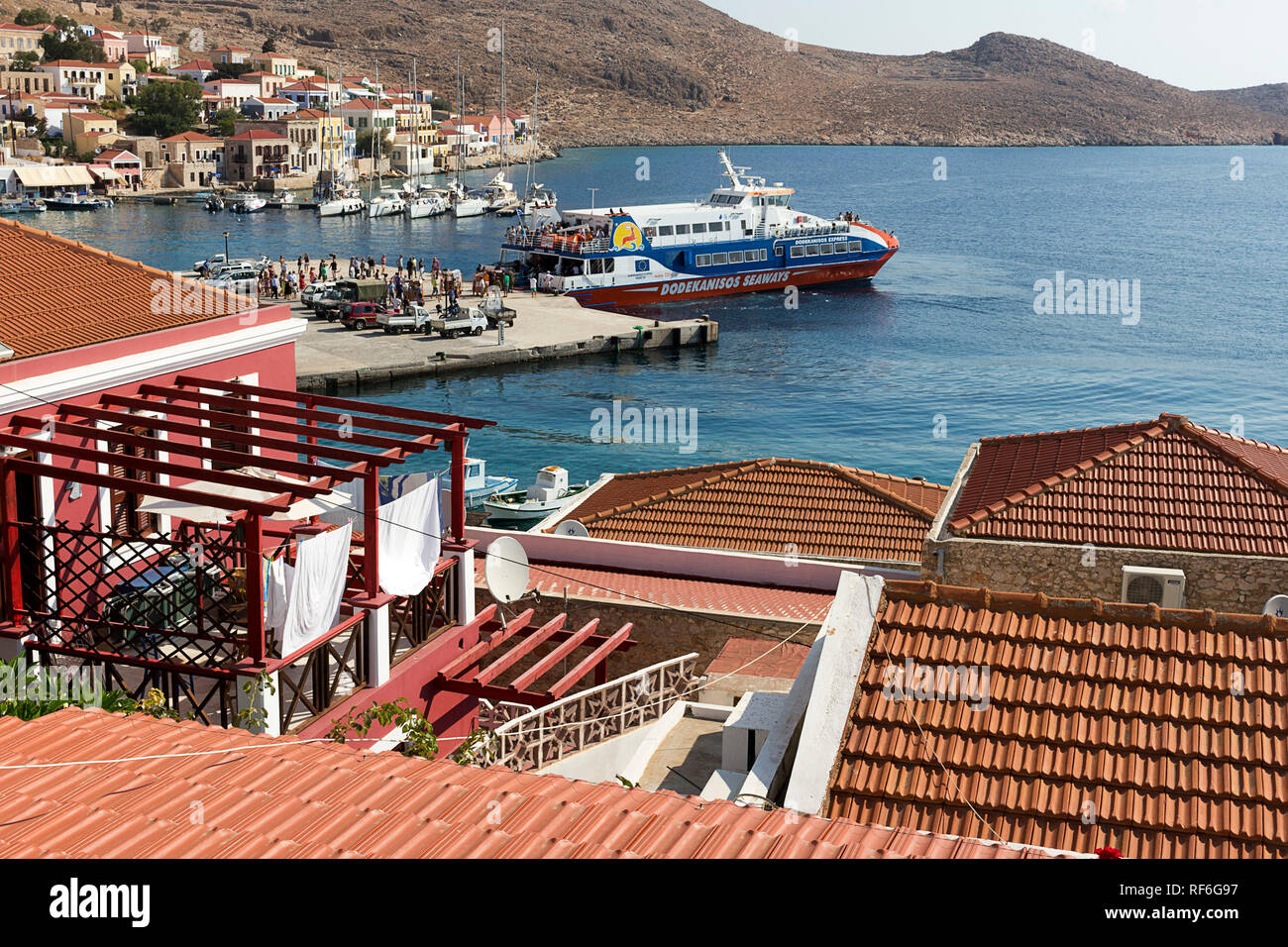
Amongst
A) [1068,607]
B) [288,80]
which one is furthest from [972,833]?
[288,80]

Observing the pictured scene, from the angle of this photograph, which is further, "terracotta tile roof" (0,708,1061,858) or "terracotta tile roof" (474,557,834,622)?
"terracotta tile roof" (474,557,834,622)

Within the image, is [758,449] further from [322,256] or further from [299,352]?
[322,256]

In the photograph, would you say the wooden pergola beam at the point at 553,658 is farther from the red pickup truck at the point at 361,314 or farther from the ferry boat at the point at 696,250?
the ferry boat at the point at 696,250

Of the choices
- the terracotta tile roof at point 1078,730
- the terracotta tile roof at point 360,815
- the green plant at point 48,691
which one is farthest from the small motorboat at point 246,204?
the terracotta tile roof at point 360,815

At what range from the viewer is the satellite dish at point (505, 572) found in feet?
43.5

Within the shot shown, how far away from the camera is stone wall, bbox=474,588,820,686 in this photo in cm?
1359

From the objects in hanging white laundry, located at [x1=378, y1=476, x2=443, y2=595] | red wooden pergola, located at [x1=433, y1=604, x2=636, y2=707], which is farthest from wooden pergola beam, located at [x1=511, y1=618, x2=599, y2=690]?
hanging white laundry, located at [x1=378, y1=476, x2=443, y2=595]

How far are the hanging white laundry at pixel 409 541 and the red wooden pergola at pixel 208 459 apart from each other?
0.59 feet

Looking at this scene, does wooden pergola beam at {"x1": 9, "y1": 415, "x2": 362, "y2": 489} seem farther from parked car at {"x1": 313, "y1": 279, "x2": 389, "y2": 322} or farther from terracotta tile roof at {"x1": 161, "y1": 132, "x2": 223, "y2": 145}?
terracotta tile roof at {"x1": 161, "y1": 132, "x2": 223, "y2": 145}

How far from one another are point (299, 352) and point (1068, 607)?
39212 millimetres

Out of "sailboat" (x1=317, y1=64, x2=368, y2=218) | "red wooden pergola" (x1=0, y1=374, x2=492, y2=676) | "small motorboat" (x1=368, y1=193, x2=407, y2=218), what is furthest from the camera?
"small motorboat" (x1=368, y1=193, x2=407, y2=218)

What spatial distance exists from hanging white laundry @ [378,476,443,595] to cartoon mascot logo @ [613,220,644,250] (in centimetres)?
4752

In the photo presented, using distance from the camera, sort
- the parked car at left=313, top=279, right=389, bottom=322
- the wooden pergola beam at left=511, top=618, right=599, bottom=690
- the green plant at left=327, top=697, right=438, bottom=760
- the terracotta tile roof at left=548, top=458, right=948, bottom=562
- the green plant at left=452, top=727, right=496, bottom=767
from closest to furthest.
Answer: the green plant at left=327, top=697, right=438, bottom=760, the green plant at left=452, top=727, right=496, bottom=767, the wooden pergola beam at left=511, top=618, right=599, bottom=690, the terracotta tile roof at left=548, top=458, right=948, bottom=562, the parked car at left=313, top=279, right=389, bottom=322

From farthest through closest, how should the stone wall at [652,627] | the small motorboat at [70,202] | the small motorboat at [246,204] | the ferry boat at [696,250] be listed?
the small motorboat at [246,204]
the small motorboat at [70,202]
the ferry boat at [696,250]
the stone wall at [652,627]
